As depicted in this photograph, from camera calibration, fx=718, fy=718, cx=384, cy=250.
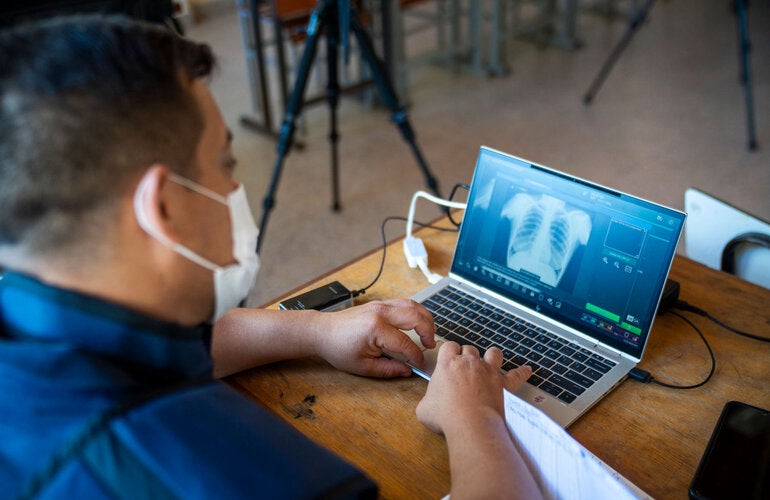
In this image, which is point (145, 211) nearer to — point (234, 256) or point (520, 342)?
point (234, 256)

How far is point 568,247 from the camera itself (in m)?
1.11

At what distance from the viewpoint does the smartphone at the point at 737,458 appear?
32.2 inches

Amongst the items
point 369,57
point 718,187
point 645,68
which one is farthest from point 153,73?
point 645,68

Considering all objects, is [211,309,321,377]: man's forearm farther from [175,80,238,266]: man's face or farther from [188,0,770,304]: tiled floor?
[188,0,770,304]: tiled floor

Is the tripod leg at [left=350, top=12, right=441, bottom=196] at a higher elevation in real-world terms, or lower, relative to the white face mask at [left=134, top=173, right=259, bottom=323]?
lower

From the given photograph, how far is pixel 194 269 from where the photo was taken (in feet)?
2.48

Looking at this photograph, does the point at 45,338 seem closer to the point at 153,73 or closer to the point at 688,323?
the point at 153,73

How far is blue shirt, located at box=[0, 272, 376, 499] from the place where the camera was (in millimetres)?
586

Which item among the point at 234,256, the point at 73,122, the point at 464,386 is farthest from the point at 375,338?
the point at 73,122

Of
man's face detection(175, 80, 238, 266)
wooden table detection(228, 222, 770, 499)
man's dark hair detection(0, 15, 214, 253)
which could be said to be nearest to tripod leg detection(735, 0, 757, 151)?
wooden table detection(228, 222, 770, 499)

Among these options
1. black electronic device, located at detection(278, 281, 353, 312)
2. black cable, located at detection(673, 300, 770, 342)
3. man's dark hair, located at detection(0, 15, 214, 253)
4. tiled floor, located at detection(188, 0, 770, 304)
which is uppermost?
man's dark hair, located at detection(0, 15, 214, 253)

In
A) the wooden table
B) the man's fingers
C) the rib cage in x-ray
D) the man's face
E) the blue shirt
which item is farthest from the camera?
the rib cage in x-ray

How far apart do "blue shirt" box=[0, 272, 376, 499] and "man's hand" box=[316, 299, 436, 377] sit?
0.32 m

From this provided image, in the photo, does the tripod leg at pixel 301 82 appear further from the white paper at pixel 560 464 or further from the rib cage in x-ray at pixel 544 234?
the white paper at pixel 560 464
